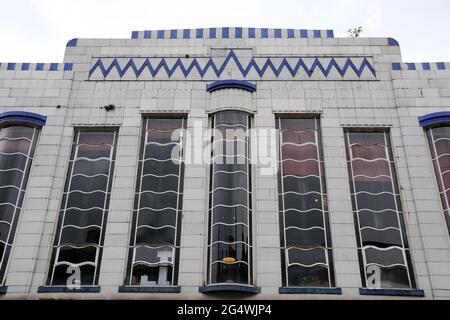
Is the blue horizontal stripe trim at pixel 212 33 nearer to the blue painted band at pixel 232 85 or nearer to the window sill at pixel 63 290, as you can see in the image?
the blue painted band at pixel 232 85

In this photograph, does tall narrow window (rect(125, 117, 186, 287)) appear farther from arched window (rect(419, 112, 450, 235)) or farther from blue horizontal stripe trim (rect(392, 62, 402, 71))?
arched window (rect(419, 112, 450, 235))

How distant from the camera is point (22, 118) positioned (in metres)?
15.6

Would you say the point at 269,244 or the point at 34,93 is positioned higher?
the point at 34,93

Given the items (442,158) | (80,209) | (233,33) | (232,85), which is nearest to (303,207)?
(442,158)

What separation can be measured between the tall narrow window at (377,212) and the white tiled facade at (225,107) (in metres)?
0.30

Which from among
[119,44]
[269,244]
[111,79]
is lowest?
[269,244]

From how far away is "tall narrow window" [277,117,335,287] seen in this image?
13.3 meters

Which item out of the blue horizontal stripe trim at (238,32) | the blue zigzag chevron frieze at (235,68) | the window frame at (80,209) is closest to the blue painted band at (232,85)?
the blue zigzag chevron frieze at (235,68)

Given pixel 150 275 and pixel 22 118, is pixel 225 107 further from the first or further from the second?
pixel 22 118

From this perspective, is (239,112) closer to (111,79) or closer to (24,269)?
(111,79)

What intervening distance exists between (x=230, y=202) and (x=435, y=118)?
7.34 meters
